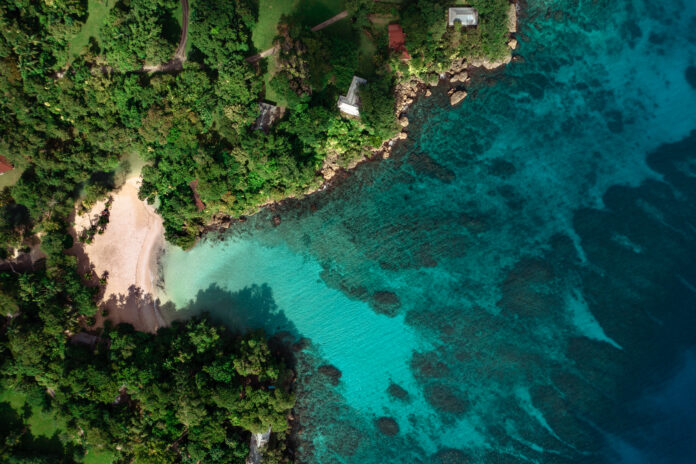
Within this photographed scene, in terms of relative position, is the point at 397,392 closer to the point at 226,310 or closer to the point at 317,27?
the point at 226,310

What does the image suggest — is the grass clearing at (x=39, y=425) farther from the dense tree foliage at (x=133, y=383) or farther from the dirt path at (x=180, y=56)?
the dirt path at (x=180, y=56)

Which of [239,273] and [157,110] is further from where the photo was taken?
[239,273]

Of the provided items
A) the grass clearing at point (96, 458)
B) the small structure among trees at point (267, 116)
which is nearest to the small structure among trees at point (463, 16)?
the small structure among trees at point (267, 116)

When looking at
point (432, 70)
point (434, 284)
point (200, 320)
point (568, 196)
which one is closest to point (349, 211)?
point (434, 284)

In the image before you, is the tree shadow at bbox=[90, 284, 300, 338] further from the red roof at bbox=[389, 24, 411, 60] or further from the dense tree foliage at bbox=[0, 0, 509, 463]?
the red roof at bbox=[389, 24, 411, 60]

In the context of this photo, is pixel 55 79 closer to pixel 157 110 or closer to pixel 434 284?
pixel 157 110

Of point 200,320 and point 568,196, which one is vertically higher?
point 568,196
